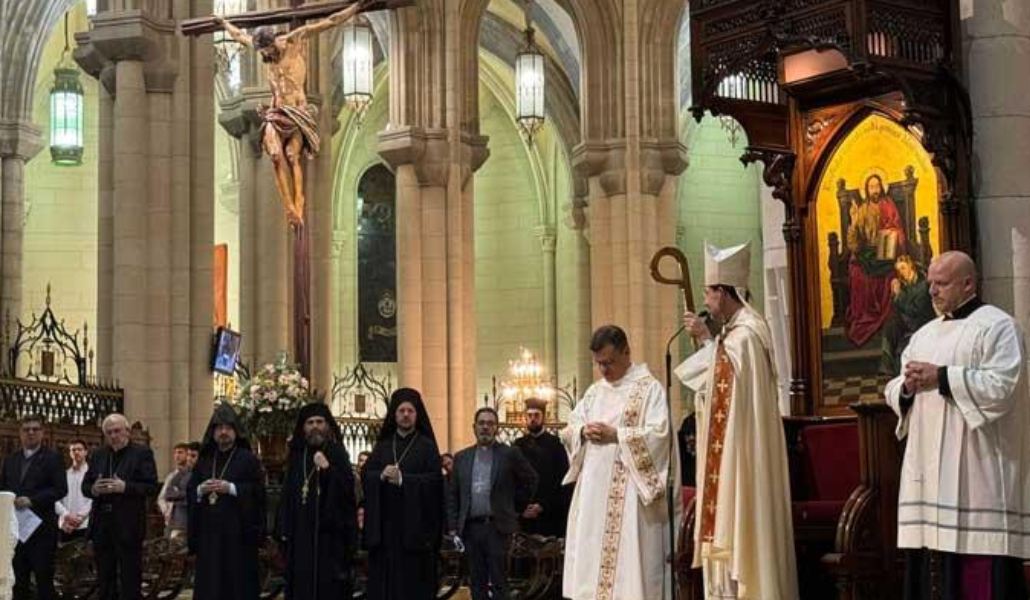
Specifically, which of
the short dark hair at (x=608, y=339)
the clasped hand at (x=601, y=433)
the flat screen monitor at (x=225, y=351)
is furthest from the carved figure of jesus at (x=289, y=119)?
the clasped hand at (x=601, y=433)

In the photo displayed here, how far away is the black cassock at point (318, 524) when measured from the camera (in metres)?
11.3

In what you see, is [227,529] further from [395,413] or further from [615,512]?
[615,512]

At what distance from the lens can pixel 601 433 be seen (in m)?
8.23

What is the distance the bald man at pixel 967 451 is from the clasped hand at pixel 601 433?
1.88 m

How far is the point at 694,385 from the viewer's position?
8117mm

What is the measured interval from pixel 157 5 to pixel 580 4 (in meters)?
8.72

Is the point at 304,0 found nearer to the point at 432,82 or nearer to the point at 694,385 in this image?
the point at 432,82

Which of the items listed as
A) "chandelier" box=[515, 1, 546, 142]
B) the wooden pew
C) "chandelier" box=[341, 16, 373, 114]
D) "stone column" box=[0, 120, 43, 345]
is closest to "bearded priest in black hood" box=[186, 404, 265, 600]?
the wooden pew

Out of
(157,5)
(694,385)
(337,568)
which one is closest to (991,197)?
(694,385)

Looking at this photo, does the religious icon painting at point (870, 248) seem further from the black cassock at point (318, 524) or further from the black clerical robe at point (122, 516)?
the black clerical robe at point (122, 516)

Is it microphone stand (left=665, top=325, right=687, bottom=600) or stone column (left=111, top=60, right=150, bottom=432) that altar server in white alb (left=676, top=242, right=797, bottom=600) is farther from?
stone column (left=111, top=60, right=150, bottom=432)

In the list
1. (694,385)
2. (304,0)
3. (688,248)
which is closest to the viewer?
(694,385)

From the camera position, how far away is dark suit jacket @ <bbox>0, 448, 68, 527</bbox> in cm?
1194

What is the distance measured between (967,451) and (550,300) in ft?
89.1
